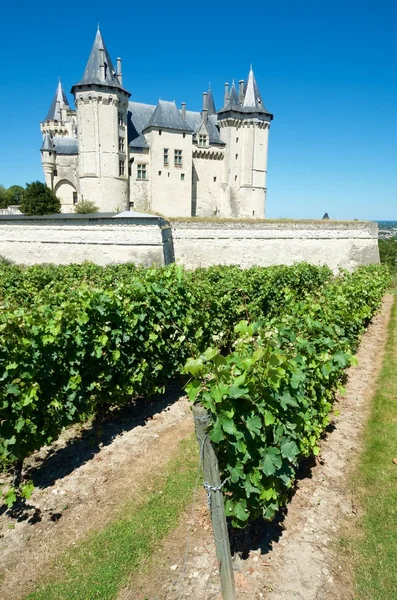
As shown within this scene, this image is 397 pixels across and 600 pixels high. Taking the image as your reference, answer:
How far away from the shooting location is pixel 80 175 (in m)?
29.4

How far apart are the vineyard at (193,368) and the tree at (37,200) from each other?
2512 cm

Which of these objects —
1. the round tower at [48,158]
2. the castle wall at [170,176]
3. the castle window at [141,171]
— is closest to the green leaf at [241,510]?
the castle wall at [170,176]

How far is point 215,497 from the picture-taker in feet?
9.71

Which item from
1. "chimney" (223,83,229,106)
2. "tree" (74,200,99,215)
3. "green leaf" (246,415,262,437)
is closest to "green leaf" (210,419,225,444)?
"green leaf" (246,415,262,437)

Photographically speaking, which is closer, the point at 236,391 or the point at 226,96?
the point at 236,391

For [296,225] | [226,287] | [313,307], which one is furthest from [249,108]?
[313,307]

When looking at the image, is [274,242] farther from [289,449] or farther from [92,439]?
[289,449]

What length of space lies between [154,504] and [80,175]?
96.2ft

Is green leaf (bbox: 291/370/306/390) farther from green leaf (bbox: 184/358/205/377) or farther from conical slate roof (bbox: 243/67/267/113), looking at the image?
conical slate roof (bbox: 243/67/267/113)

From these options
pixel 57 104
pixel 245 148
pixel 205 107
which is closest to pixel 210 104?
pixel 205 107

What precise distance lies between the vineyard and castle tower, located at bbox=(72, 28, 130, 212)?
2366cm

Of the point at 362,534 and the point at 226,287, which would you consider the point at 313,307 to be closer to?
the point at 362,534

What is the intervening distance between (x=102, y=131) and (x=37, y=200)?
7.70m

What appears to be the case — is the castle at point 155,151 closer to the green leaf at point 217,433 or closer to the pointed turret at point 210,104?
the pointed turret at point 210,104
